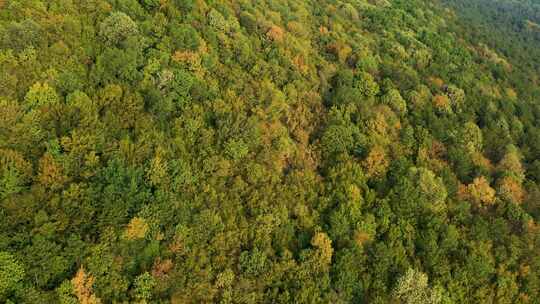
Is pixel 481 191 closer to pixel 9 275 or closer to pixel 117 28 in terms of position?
pixel 117 28

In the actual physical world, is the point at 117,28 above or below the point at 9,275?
above

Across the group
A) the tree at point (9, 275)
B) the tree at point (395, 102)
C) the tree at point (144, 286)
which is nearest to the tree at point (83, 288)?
the tree at point (144, 286)

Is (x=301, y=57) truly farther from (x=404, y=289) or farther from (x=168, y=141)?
(x=404, y=289)

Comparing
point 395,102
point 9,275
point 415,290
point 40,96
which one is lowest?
point 415,290

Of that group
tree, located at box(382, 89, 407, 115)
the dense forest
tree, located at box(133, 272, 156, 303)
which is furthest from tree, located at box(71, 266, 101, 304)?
tree, located at box(382, 89, 407, 115)

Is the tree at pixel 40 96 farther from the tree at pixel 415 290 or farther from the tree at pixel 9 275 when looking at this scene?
the tree at pixel 415 290

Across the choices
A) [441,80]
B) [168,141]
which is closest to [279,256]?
[168,141]

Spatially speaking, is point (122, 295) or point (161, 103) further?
point (161, 103)

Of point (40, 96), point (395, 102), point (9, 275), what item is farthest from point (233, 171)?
point (395, 102)

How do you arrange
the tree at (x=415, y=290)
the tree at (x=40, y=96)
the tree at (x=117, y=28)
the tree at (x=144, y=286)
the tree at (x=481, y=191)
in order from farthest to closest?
the tree at (x=481, y=191) → the tree at (x=117, y=28) → the tree at (x=415, y=290) → the tree at (x=40, y=96) → the tree at (x=144, y=286)
